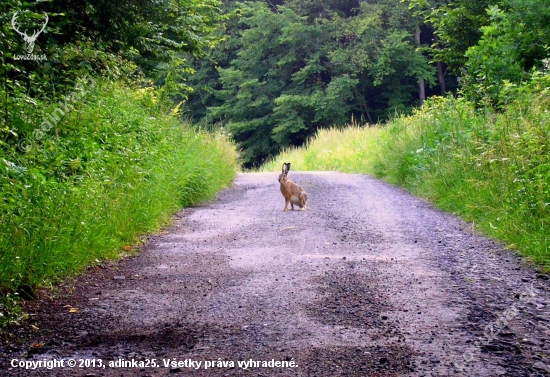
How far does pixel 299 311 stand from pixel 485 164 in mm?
5233

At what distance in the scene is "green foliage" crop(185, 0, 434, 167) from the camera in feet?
126

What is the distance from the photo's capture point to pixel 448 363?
340cm

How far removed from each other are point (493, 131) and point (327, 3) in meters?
35.7

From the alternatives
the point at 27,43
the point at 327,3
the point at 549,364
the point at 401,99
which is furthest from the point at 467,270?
the point at 327,3

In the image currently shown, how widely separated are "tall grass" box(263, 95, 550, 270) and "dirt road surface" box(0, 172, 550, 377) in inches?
16.0

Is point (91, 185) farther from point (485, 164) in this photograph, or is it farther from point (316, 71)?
point (316, 71)

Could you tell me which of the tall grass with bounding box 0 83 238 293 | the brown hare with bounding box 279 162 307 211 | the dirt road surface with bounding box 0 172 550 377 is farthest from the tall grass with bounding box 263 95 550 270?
the tall grass with bounding box 0 83 238 293

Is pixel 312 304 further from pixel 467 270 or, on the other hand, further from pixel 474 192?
pixel 474 192

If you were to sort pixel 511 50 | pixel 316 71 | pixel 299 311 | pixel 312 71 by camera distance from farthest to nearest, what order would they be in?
pixel 312 71 < pixel 316 71 < pixel 511 50 < pixel 299 311

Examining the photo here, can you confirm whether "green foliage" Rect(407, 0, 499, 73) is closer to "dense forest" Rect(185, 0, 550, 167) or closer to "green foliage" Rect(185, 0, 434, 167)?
"dense forest" Rect(185, 0, 550, 167)

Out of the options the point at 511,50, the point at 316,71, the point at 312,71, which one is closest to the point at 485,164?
the point at 511,50

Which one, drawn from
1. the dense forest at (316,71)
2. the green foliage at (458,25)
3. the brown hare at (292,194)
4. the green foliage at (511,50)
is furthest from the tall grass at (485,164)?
the dense forest at (316,71)

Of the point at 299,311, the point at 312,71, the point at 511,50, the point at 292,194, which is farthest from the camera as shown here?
the point at 312,71

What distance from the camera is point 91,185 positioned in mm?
6504
